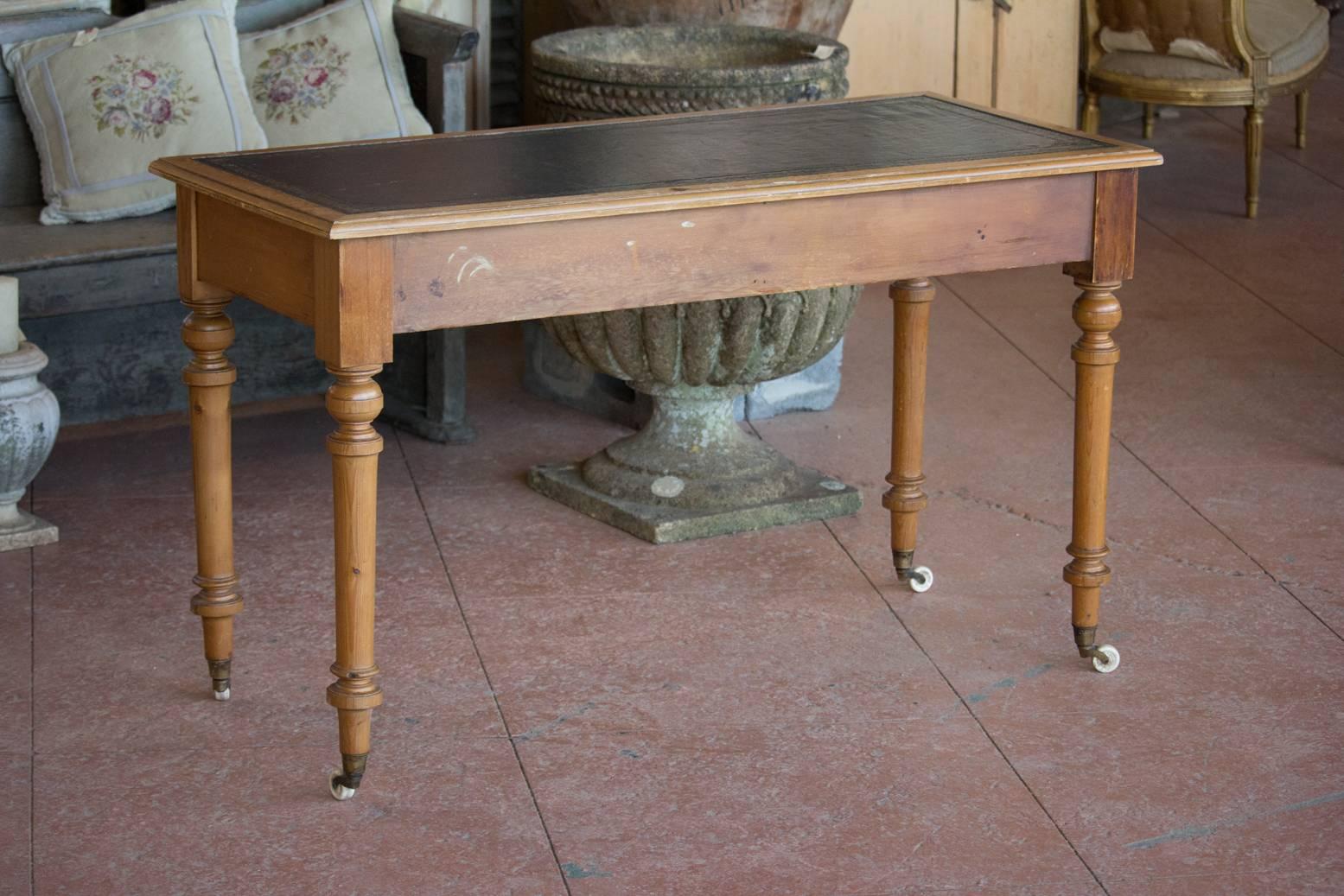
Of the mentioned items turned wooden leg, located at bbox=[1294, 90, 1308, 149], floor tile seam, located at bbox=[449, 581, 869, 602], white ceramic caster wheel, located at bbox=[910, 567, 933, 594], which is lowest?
floor tile seam, located at bbox=[449, 581, 869, 602]

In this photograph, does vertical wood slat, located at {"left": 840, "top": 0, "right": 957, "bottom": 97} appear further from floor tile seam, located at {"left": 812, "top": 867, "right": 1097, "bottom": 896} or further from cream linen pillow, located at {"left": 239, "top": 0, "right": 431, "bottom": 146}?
floor tile seam, located at {"left": 812, "top": 867, "right": 1097, "bottom": 896}

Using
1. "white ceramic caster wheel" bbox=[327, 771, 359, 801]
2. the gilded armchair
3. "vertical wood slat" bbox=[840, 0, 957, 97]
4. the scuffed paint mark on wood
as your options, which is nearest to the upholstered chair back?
the gilded armchair

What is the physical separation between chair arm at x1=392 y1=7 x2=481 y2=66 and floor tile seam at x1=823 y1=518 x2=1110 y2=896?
1217 millimetres

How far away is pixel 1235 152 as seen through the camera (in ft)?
21.5

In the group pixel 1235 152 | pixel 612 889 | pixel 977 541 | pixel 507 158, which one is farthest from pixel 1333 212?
pixel 612 889

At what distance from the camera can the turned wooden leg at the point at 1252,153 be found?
5684mm

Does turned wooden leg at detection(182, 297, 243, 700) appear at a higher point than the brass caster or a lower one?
higher

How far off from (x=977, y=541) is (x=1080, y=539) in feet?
1.78

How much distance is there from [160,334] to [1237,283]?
9.18ft

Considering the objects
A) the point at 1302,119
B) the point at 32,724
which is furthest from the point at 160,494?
the point at 1302,119

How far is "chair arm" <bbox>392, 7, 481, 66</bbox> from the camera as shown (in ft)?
12.7

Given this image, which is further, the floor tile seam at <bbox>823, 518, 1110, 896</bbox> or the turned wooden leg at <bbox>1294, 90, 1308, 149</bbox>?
the turned wooden leg at <bbox>1294, 90, 1308, 149</bbox>

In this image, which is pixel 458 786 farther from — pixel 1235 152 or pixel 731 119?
pixel 1235 152

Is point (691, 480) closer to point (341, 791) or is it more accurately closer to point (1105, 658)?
point (1105, 658)
